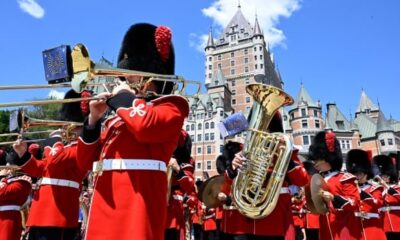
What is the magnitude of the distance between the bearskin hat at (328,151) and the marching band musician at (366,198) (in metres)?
0.95

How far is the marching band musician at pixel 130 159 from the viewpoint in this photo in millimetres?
2750

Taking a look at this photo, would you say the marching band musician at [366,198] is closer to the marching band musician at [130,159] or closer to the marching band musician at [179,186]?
the marching band musician at [179,186]

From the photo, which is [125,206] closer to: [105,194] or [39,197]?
[105,194]

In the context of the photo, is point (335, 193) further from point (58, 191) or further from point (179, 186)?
point (58, 191)

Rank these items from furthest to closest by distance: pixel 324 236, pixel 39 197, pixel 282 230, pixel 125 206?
pixel 324 236 → pixel 282 230 → pixel 39 197 → pixel 125 206

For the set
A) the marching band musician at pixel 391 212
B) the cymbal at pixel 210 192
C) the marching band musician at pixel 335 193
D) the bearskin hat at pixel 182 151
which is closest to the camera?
the marching band musician at pixel 335 193

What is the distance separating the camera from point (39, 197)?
15.9ft

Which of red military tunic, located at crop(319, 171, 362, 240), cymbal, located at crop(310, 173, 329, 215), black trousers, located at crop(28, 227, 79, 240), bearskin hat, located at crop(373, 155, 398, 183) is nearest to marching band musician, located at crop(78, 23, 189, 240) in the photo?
black trousers, located at crop(28, 227, 79, 240)

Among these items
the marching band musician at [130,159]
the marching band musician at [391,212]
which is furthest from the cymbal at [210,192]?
the marching band musician at [391,212]

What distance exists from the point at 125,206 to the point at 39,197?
2.63 metres

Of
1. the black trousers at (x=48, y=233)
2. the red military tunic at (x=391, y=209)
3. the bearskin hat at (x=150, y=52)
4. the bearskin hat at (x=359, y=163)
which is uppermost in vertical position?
the bearskin hat at (x=150, y=52)

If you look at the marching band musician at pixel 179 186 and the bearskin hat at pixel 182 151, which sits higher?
the bearskin hat at pixel 182 151

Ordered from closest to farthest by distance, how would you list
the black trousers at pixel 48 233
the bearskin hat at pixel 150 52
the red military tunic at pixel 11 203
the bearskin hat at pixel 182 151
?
the bearskin hat at pixel 150 52 < the black trousers at pixel 48 233 < the red military tunic at pixel 11 203 < the bearskin hat at pixel 182 151

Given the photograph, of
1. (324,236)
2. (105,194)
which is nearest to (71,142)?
(105,194)
